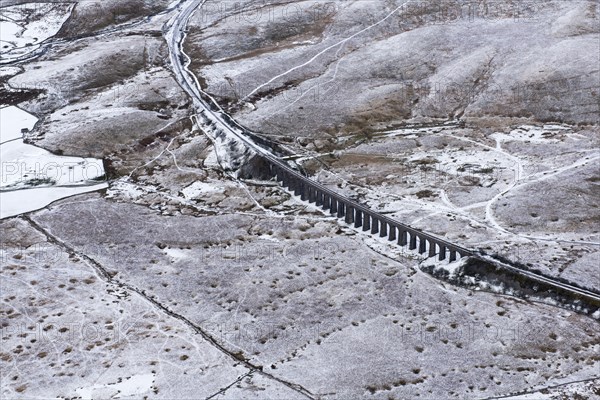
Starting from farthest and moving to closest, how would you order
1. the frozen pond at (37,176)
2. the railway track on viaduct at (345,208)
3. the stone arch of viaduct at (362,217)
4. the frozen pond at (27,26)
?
1. the frozen pond at (27,26)
2. the frozen pond at (37,176)
3. the stone arch of viaduct at (362,217)
4. the railway track on viaduct at (345,208)

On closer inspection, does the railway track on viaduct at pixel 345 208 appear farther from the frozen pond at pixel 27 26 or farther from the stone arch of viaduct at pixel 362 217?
the frozen pond at pixel 27 26

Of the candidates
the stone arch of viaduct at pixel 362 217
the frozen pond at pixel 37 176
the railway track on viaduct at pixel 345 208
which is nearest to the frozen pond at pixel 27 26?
the railway track on viaduct at pixel 345 208

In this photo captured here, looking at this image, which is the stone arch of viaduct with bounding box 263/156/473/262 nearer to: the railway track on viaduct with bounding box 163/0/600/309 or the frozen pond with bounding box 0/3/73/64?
the railway track on viaduct with bounding box 163/0/600/309

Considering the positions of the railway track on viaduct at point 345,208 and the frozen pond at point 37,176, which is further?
the frozen pond at point 37,176

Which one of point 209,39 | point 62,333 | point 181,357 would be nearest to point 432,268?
point 181,357

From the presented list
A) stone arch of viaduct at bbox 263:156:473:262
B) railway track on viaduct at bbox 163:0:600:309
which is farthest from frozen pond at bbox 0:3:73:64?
stone arch of viaduct at bbox 263:156:473:262

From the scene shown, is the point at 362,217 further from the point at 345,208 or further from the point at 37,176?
the point at 37,176

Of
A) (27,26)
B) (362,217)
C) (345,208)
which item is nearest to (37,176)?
(345,208)

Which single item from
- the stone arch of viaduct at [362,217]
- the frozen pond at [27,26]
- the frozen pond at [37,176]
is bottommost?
the stone arch of viaduct at [362,217]
